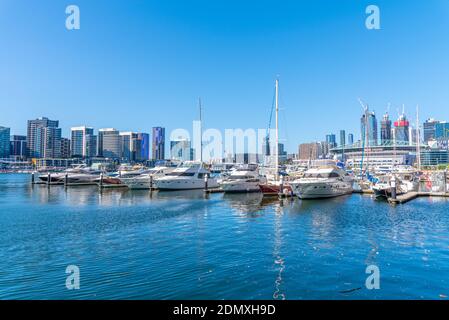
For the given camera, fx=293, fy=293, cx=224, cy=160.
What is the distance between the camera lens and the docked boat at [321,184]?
45.8m

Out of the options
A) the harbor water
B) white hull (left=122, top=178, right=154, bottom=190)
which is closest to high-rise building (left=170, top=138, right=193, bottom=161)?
white hull (left=122, top=178, right=154, bottom=190)

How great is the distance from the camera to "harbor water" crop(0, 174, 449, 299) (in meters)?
13.5

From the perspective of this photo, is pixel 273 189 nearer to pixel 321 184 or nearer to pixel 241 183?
pixel 321 184

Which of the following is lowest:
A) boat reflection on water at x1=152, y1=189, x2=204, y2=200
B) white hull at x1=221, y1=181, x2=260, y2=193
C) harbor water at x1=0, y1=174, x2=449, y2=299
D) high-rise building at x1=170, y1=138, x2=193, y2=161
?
boat reflection on water at x1=152, y1=189, x2=204, y2=200

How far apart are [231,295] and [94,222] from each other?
21.5 meters

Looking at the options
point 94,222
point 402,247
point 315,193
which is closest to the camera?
point 402,247

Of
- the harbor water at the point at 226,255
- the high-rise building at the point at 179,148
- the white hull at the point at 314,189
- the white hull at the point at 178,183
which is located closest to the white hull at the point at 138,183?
the white hull at the point at 178,183

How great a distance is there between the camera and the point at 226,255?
18625mm

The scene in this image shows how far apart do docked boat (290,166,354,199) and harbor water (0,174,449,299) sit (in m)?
12.3

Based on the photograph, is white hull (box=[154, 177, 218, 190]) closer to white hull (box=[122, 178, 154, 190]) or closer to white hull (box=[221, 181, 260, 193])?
white hull (box=[122, 178, 154, 190])

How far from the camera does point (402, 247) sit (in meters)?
20.2

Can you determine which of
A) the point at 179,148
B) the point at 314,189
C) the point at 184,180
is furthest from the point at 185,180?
the point at 179,148
